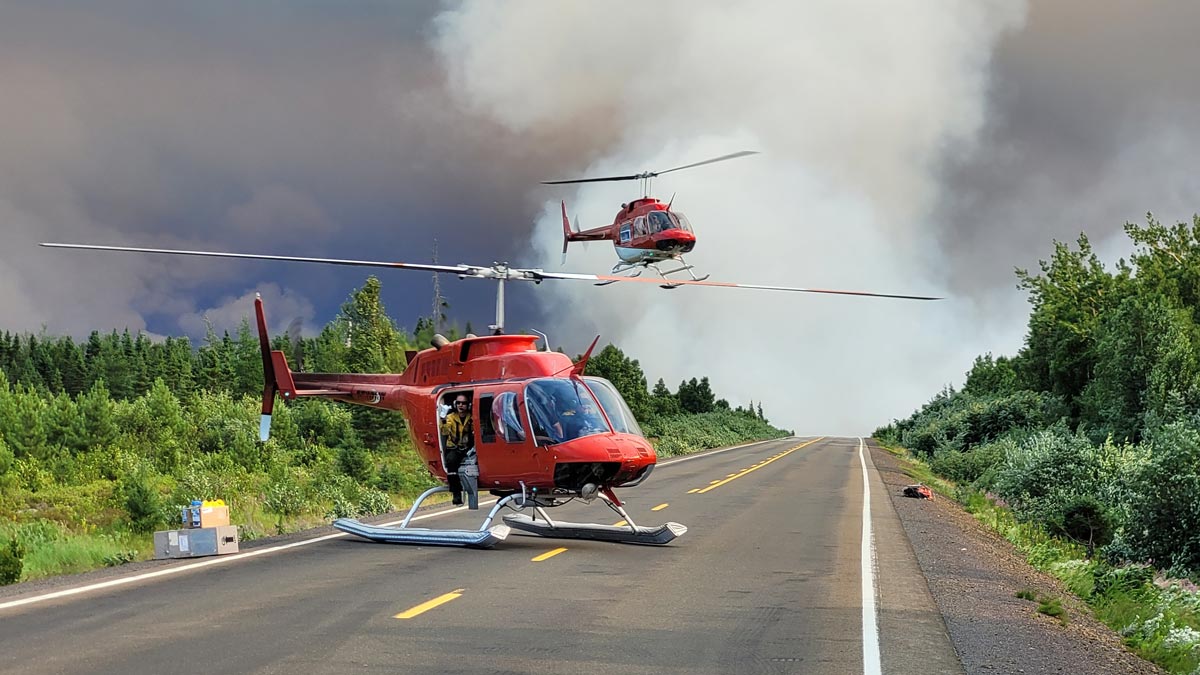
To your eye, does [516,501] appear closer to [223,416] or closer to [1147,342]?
[1147,342]

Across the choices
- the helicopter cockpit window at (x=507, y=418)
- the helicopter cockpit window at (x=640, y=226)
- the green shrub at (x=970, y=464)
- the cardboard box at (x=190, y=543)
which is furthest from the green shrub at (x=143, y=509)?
the green shrub at (x=970, y=464)

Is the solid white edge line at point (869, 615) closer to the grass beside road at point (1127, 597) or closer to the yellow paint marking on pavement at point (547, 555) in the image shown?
the grass beside road at point (1127, 597)

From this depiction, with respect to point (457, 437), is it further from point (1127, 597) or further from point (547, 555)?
point (1127, 597)

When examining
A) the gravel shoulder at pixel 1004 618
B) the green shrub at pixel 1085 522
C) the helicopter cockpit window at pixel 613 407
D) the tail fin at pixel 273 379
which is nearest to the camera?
the gravel shoulder at pixel 1004 618

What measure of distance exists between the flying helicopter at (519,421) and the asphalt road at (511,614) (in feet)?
1.80

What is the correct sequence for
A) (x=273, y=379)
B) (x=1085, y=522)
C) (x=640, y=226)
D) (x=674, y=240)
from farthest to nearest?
(x=640, y=226), (x=674, y=240), (x=1085, y=522), (x=273, y=379)

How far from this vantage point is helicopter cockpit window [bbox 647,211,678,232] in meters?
35.7

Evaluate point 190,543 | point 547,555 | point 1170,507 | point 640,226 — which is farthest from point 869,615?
point 640,226

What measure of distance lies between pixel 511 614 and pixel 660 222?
26041mm

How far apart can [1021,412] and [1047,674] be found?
59.2 metres

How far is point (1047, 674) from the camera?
8867 millimetres

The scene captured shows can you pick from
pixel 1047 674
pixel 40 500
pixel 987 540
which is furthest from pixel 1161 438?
pixel 40 500

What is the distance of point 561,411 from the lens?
15.8m

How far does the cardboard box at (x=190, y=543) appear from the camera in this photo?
15633 millimetres
